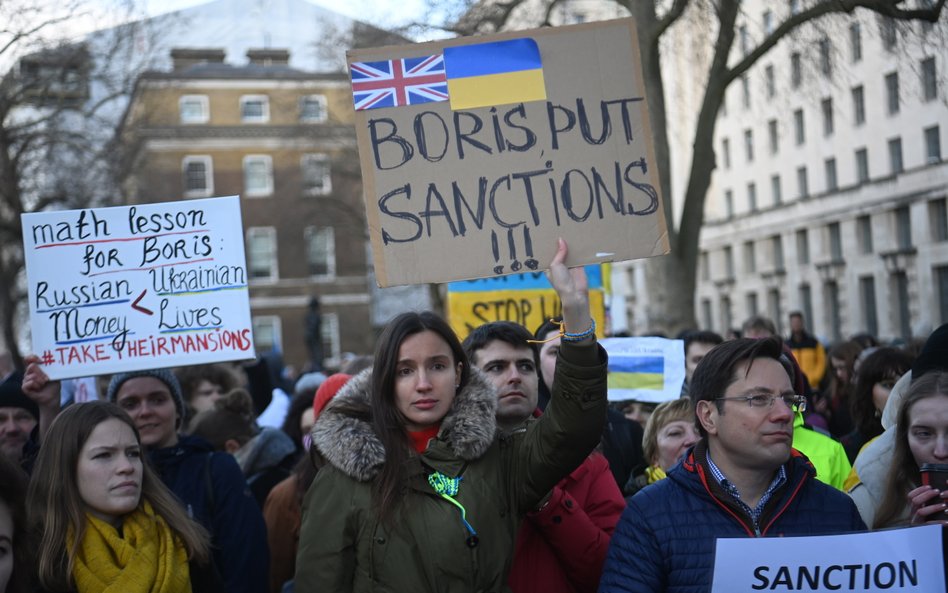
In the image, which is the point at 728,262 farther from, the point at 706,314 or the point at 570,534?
the point at 570,534

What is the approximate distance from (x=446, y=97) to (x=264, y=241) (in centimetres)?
5281

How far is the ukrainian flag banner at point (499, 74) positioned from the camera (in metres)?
3.87

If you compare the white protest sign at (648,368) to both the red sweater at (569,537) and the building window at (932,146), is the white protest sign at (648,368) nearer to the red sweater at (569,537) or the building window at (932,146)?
the red sweater at (569,537)

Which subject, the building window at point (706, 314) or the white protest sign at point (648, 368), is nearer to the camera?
→ the white protest sign at point (648, 368)

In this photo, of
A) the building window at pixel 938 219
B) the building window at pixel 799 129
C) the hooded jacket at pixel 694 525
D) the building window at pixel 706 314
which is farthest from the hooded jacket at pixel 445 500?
the building window at pixel 706 314

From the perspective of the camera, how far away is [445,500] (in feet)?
11.1

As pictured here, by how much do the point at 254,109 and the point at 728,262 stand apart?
26.4 metres

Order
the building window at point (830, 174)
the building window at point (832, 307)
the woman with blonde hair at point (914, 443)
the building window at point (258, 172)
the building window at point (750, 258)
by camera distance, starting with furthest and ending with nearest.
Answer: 1. the building window at point (258, 172)
2. the building window at point (750, 258)
3. the building window at point (832, 307)
4. the building window at point (830, 174)
5. the woman with blonde hair at point (914, 443)

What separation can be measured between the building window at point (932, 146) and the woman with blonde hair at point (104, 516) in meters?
39.2

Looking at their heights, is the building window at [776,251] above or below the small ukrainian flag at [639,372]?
above

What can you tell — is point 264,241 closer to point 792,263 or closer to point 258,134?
point 258,134

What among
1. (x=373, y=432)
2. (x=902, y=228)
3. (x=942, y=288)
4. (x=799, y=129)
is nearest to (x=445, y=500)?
(x=373, y=432)

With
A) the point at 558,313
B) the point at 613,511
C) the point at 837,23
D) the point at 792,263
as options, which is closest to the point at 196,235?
the point at 613,511

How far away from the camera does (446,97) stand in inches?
152
